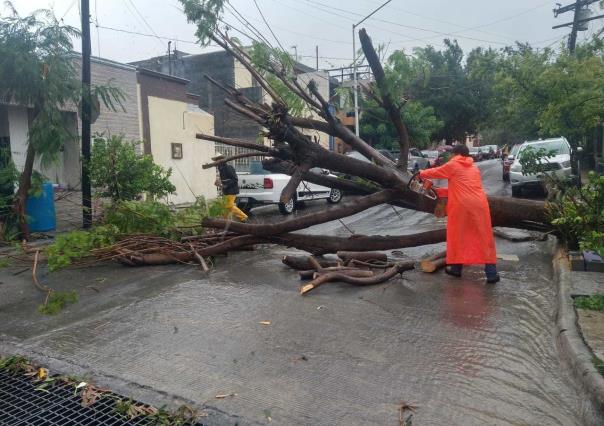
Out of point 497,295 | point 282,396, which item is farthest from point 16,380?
point 497,295

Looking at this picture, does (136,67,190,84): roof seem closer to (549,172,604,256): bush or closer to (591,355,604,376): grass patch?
(549,172,604,256): bush

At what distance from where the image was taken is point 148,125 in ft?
53.3

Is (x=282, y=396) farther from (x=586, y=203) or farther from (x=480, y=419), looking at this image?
(x=586, y=203)

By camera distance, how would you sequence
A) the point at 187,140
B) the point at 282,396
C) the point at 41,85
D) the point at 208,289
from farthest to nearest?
1. the point at 187,140
2. the point at 41,85
3. the point at 208,289
4. the point at 282,396

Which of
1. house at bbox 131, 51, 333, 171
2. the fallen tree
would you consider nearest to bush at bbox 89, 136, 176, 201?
the fallen tree

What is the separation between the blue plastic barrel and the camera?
9673 mm

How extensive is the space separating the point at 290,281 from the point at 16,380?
3.31 metres

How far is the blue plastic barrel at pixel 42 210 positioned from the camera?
381 inches

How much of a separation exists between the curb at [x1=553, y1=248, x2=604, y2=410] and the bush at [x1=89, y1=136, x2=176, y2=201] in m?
7.87

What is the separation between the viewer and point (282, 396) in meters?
3.38

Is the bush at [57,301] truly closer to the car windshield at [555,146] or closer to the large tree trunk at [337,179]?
→ the large tree trunk at [337,179]

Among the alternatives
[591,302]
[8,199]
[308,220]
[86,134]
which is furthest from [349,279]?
[86,134]

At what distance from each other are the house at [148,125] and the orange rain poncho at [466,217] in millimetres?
7573

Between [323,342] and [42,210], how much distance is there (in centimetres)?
766
